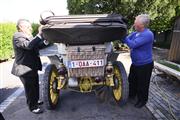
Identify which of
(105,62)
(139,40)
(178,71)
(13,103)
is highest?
(139,40)

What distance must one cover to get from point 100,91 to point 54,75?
1.16 m

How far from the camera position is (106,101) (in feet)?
23.1

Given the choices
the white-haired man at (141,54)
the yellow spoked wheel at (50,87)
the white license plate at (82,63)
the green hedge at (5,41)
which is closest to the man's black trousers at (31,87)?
the yellow spoked wheel at (50,87)

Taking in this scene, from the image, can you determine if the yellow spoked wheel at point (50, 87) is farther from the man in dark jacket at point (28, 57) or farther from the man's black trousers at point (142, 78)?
the man's black trousers at point (142, 78)

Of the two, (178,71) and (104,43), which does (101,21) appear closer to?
(104,43)

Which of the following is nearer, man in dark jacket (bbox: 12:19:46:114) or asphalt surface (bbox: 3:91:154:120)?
man in dark jacket (bbox: 12:19:46:114)

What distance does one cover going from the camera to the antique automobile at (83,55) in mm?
6141

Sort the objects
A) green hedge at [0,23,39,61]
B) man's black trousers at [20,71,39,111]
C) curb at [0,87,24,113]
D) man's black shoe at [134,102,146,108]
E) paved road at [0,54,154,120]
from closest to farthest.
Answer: paved road at [0,54,154,120]
man's black trousers at [20,71,39,111]
man's black shoe at [134,102,146,108]
curb at [0,87,24,113]
green hedge at [0,23,39,61]

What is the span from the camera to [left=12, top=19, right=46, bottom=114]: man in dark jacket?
587 centimetres

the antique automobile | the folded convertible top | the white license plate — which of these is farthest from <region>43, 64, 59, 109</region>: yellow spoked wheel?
the folded convertible top

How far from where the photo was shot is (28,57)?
6.07 meters

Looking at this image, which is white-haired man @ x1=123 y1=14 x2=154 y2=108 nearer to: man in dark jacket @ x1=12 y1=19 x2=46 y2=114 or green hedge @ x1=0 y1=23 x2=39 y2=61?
man in dark jacket @ x1=12 y1=19 x2=46 y2=114

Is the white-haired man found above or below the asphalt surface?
above

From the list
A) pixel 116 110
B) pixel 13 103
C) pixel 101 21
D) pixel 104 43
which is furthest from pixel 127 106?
pixel 13 103
